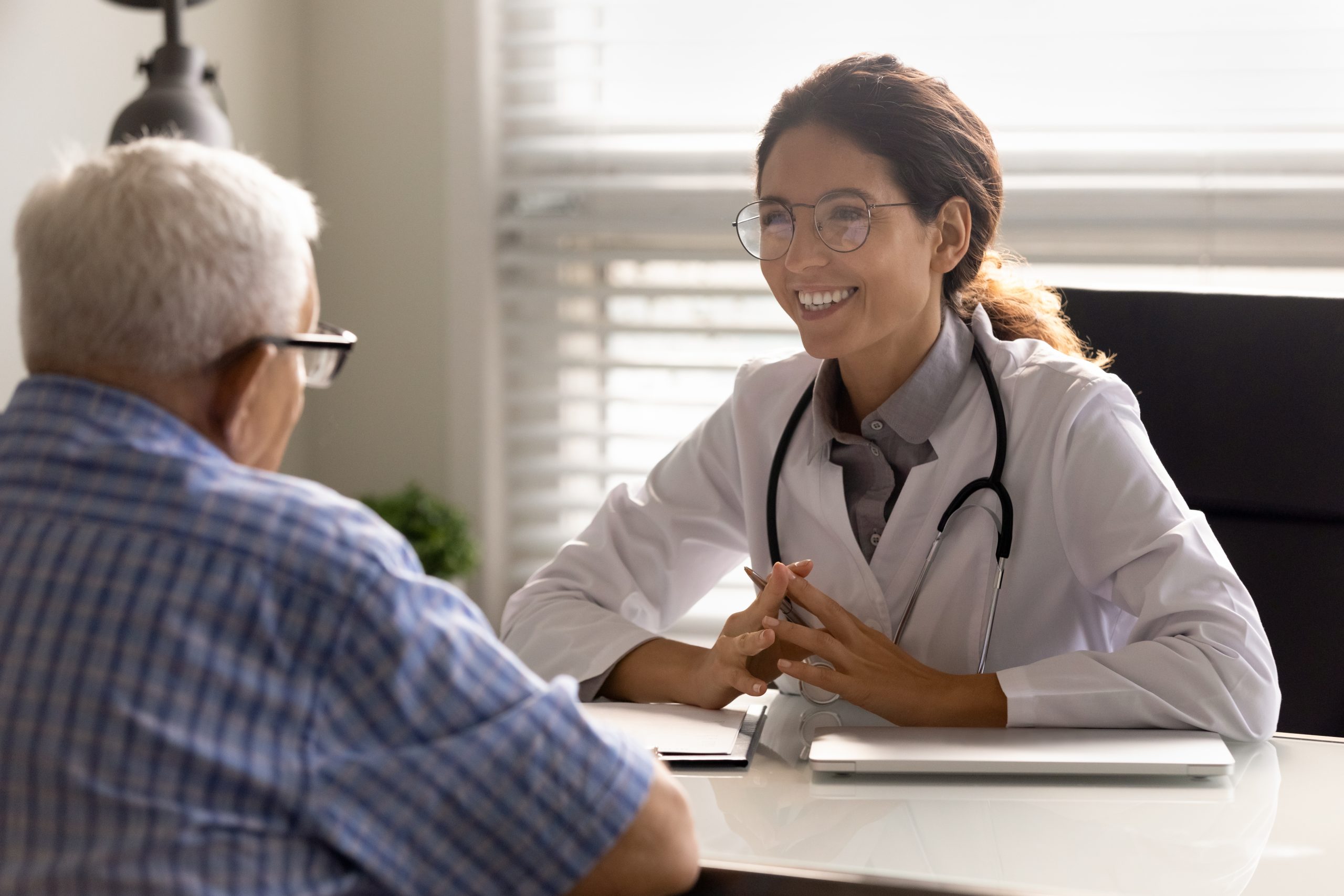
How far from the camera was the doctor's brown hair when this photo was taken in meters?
1.48

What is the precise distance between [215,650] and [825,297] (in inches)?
37.7

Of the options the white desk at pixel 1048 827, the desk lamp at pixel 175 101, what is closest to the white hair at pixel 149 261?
→ the white desk at pixel 1048 827

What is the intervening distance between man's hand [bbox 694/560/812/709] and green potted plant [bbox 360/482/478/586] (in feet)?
4.45

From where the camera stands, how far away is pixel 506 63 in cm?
281

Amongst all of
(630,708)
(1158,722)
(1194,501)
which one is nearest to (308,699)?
(630,708)

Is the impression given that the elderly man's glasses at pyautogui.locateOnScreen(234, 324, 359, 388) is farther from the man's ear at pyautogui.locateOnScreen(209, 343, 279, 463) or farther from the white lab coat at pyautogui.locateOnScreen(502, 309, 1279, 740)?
the white lab coat at pyautogui.locateOnScreen(502, 309, 1279, 740)

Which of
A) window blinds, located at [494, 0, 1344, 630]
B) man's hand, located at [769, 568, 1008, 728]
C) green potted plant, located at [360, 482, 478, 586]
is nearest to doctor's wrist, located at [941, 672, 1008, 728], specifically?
man's hand, located at [769, 568, 1008, 728]

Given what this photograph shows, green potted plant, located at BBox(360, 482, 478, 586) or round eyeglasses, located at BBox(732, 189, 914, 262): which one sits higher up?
round eyeglasses, located at BBox(732, 189, 914, 262)

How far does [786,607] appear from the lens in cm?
139

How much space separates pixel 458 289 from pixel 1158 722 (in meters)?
1.98

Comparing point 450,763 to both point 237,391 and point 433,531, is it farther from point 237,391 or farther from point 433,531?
point 433,531

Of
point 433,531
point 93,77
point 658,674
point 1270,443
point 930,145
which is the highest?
point 93,77

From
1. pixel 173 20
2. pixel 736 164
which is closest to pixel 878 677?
pixel 173 20

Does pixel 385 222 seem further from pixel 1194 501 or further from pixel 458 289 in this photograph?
pixel 1194 501
